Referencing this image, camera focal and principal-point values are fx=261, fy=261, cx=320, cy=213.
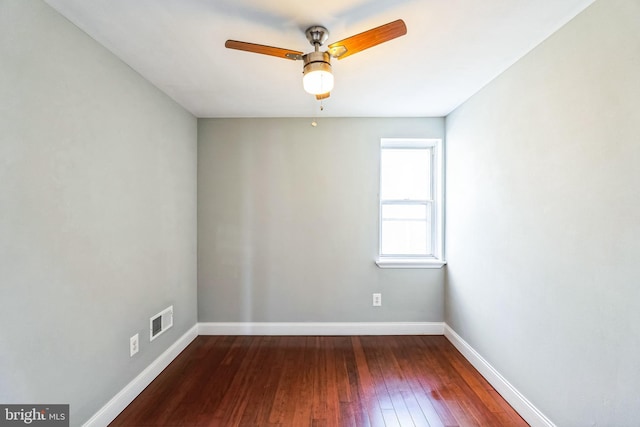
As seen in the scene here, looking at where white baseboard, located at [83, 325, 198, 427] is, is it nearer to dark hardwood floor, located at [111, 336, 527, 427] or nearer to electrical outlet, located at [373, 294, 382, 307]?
dark hardwood floor, located at [111, 336, 527, 427]

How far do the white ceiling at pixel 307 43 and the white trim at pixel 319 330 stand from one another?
Answer: 2294 mm

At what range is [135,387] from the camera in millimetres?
1900

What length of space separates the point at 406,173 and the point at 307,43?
6.02ft

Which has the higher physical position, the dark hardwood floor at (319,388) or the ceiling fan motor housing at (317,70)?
the ceiling fan motor housing at (317,70)

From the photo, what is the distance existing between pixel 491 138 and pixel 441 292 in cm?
166

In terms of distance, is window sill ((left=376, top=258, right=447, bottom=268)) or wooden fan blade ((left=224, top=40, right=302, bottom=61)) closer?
wooden fan blade ((left=224, top=40, right=302, bottom=61))

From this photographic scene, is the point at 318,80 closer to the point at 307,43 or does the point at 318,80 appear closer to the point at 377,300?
the point at 307,43

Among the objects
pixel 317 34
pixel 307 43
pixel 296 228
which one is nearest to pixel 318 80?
pixel 317 34

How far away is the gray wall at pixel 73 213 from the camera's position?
1.16m

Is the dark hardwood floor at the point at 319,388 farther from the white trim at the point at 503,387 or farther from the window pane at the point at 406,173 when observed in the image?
the window pane at the point at 406,173

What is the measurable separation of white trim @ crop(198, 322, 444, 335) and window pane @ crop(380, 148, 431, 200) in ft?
4.68

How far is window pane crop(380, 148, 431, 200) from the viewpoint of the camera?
2957 mm

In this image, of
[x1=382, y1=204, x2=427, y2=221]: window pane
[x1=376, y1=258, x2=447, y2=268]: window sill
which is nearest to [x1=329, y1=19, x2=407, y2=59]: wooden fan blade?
[x1=382, y1=204, x2=427, y2=221]: window pane

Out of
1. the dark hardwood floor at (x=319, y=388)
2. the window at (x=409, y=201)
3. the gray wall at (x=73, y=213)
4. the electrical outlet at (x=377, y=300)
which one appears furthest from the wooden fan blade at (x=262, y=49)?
the electrical outlet at (x=377, y=300)
